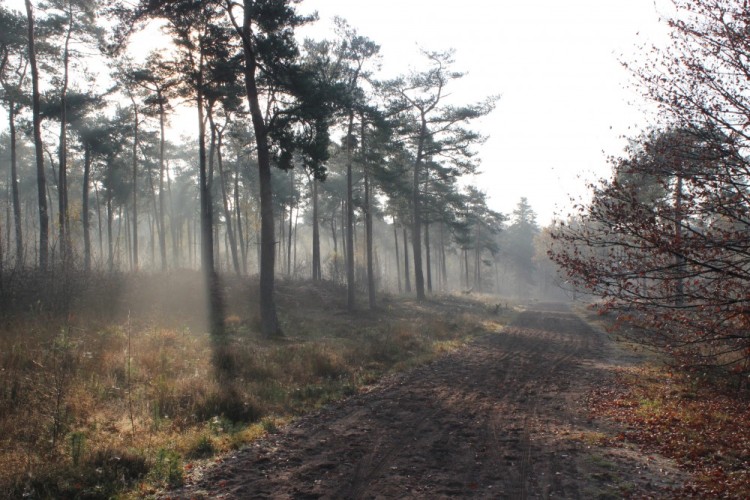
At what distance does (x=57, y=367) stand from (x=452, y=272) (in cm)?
9974

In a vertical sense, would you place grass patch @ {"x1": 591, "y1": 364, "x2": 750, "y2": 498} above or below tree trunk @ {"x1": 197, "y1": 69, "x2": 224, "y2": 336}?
below

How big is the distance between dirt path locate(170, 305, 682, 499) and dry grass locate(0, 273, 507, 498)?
30.5 inches

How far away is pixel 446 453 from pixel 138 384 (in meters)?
6.13

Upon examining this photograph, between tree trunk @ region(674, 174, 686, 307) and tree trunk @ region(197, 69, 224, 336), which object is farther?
tree trunk @ region(197, 69, 224, 336)

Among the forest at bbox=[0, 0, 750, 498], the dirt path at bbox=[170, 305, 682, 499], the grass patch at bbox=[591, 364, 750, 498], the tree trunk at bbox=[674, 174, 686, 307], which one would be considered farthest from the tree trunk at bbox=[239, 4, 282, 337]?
the tree trunk at bbox=[674, 174, 686, 307]

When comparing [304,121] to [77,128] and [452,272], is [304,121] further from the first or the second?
[452,272]

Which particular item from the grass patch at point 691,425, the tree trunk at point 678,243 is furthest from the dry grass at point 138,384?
the tree trunk at point 678,243

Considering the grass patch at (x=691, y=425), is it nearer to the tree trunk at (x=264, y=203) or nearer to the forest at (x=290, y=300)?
the forest at (x=290, y=300)

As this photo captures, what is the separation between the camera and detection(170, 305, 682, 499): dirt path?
5586mm

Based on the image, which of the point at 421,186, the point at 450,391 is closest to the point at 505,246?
the point at 421,186

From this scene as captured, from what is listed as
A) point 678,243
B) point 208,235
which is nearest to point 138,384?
point 678,243

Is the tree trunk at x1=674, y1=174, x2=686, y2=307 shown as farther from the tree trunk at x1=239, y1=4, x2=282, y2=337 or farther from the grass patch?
the tree trunk at x1=239, y1=4, x2=282, y2=337

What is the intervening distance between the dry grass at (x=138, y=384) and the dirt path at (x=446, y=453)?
776mm

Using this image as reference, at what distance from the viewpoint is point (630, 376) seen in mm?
12430
